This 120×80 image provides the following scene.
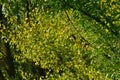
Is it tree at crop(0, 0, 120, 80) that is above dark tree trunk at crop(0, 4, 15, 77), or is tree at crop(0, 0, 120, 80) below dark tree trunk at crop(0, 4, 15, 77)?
above

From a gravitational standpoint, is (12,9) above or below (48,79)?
above

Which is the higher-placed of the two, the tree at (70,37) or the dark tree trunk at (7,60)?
the tree at (70,37)

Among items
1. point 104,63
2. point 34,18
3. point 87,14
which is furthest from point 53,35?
point 87,14

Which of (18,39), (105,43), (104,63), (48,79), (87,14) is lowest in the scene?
(48,79)

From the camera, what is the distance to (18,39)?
23562 mm

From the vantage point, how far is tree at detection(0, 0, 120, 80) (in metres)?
10.4

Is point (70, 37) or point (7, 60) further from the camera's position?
point (7, 60)

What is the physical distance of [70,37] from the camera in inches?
832

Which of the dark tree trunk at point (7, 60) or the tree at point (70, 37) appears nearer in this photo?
the tree at point (70, 37)

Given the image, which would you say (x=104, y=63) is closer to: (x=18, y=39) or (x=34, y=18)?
(x=18, y=39)

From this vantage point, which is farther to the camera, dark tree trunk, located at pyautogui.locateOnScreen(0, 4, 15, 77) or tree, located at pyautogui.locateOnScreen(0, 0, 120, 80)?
dark tree trunk, located at pyautogui.locateOnScreen(0, 4, 15, 77)

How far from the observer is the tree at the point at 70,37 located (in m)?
10.4

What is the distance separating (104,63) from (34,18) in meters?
13.8

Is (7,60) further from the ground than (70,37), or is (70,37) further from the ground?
(70,37)
